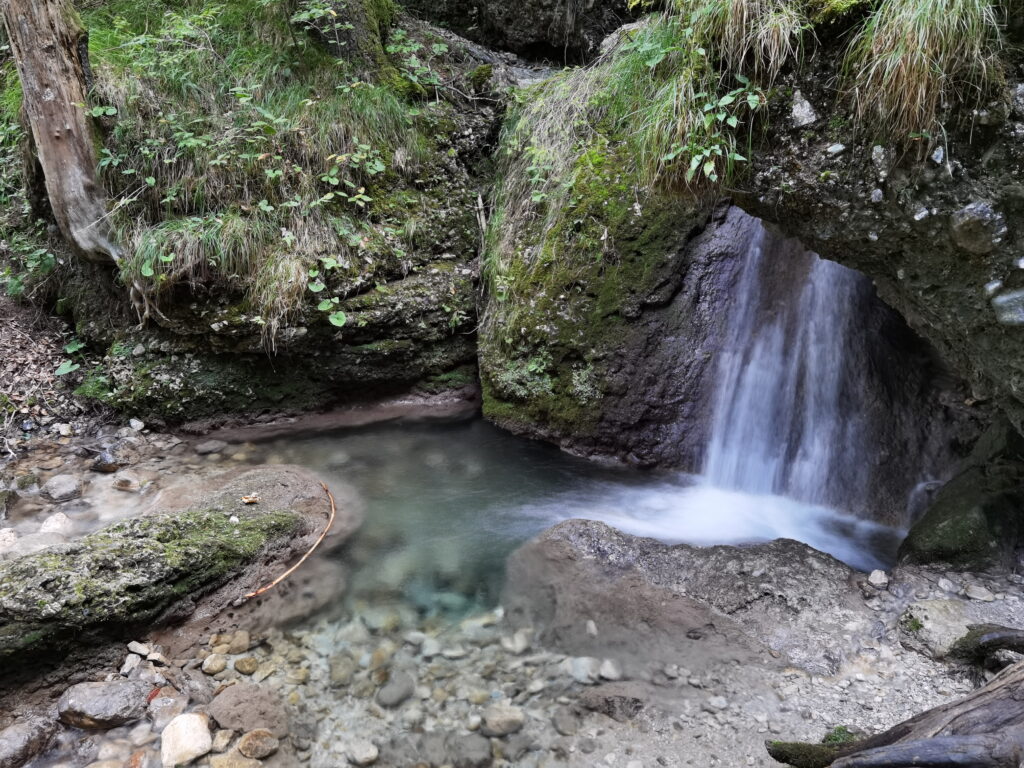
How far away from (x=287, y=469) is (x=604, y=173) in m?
3.23

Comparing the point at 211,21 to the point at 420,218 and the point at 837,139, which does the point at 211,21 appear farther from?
the point at 837,139

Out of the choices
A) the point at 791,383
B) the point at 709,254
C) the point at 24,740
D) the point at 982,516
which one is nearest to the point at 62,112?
the point at 24,740

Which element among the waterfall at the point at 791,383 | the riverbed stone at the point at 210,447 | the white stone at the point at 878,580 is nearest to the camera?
the white stone at the point at 878,580

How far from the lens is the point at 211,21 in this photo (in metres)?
5.66

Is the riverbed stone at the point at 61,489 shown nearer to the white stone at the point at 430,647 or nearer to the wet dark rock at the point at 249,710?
the wet dark rock at the point at 249,710

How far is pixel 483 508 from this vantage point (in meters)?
4.16

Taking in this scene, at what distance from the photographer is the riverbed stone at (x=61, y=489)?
4073 millimetres

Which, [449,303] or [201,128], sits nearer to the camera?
[201,128]

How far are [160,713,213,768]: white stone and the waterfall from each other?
339 centimetres

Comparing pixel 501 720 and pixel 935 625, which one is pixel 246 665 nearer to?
pixel 501 720

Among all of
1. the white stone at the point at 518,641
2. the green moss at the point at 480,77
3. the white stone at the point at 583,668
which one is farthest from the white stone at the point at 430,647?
the green moss at the point at 480,77

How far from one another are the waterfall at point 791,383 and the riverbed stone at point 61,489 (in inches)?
170

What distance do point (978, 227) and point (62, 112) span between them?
5816mm

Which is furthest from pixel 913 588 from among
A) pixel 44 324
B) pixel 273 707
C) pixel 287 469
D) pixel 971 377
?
pixel 44 324
